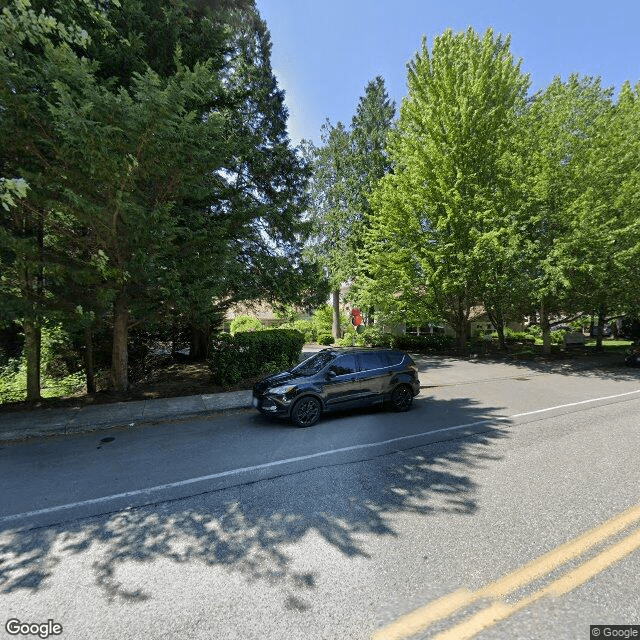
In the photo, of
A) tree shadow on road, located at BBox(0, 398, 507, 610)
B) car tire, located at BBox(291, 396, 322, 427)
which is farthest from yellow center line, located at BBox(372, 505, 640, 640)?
car tire, located at BBox(291, 396, 322, 427)

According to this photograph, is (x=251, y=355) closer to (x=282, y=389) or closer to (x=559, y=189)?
(x=282, y=389)

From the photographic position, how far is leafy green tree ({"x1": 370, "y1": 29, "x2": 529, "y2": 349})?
15.3m

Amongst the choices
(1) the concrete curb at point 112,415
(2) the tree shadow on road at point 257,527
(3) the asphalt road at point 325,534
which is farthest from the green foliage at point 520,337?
(2) the tree shadow on road at point 257,527

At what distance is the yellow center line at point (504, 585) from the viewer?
2473 mm

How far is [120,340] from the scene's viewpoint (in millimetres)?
9453

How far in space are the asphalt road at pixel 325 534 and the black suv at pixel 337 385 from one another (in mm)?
772

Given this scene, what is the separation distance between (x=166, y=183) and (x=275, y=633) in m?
7.80

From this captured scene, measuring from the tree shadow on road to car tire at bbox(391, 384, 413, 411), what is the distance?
10.1 feet

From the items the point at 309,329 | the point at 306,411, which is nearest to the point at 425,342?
the point at 309,329

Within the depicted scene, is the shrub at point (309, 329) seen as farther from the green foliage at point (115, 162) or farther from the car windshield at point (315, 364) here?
the car windshield at point (315, 364)

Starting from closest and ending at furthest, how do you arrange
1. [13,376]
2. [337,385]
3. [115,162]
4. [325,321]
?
[115,162] < [337,385] < [13,376] < [325,321]

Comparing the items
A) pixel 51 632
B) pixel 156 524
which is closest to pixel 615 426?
pixel 156 524

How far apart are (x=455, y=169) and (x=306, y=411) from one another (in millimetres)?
13863

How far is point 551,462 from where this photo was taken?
5.22 m
